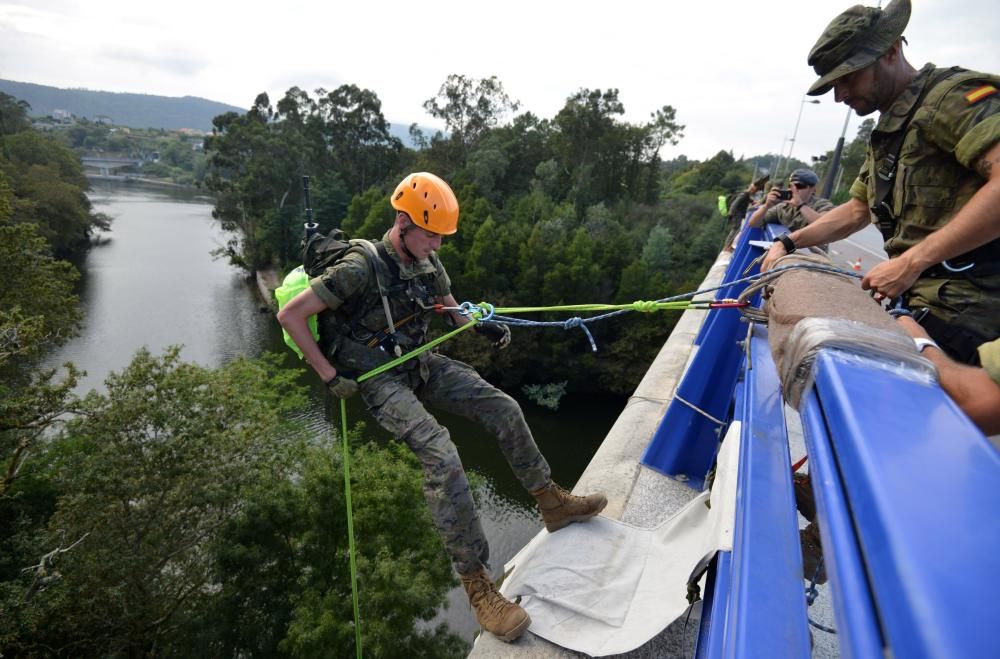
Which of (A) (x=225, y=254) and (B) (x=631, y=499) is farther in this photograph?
(A) (x=225, y=254)

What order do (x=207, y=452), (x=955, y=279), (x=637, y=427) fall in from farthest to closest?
(x=207, y=452) < (x=637, y=427) < (x=955, y=279)

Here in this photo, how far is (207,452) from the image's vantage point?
1252cm

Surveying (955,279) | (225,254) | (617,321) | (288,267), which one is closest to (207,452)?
(955,279)

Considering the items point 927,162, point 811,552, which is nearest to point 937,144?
point 927,162

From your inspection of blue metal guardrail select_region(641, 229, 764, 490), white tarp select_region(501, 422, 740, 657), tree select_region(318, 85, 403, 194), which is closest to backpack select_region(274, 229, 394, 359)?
white tarp select_region(501, 422, 740, 657)

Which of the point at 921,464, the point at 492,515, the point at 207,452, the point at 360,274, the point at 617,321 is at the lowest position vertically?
the point at 492,515

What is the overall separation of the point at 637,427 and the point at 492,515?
15431mm

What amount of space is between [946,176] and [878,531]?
6.59ft

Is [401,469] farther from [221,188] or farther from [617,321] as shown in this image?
[221,188]

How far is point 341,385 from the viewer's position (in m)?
2.92

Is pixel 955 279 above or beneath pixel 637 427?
above

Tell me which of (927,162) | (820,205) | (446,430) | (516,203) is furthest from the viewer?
(516,203)

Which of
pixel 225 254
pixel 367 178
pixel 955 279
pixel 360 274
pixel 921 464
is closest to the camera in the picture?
pixel 921 464

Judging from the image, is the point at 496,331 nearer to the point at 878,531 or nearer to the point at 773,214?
the point at 878,531
